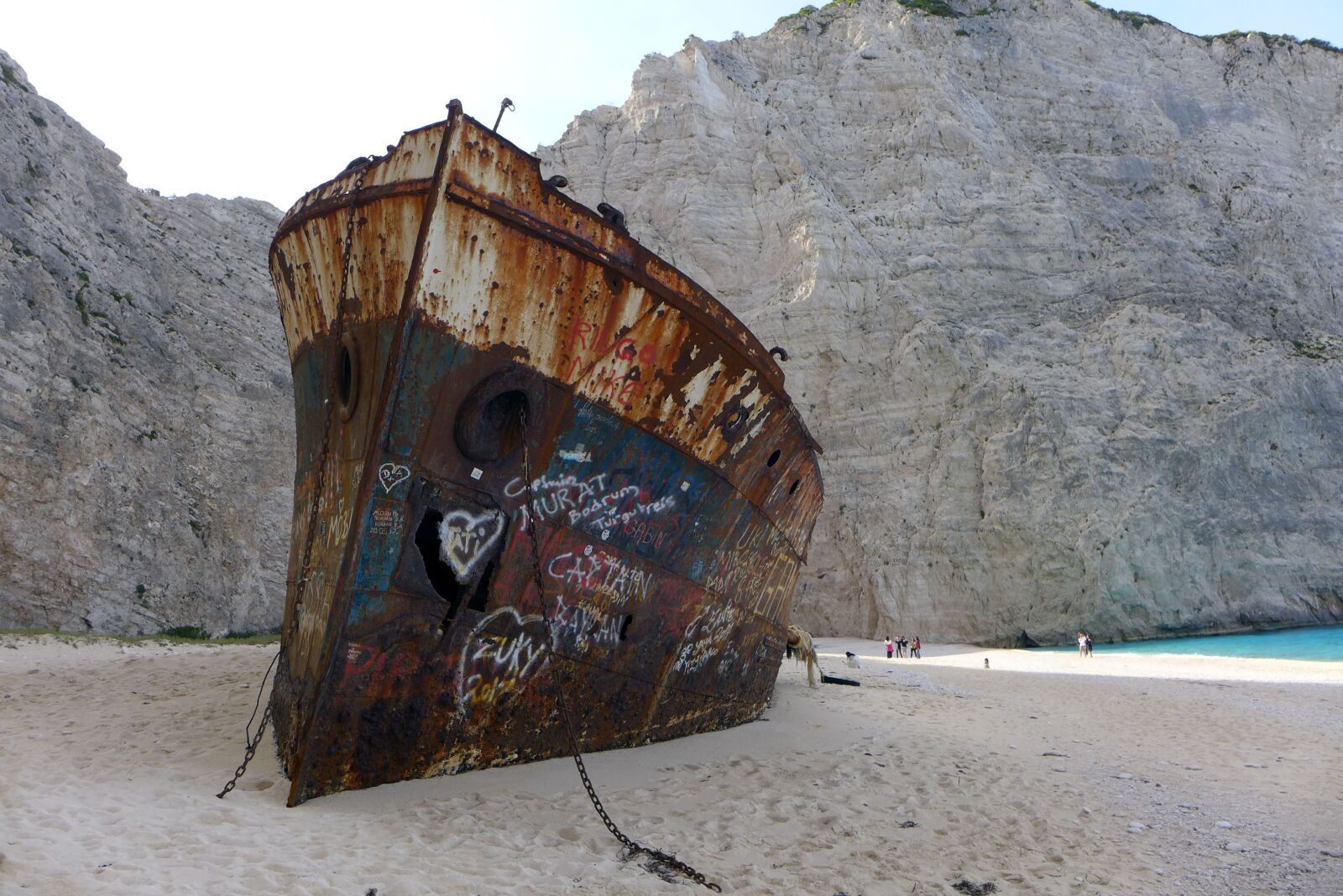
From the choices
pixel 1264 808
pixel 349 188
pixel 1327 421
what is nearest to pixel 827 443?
pixel 1327 421

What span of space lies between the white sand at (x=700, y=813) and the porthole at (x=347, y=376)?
1.99 meters

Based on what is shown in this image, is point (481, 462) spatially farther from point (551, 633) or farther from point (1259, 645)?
point (1259, 645)

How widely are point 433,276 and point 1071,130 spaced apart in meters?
38.3

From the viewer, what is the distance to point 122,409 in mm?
19375

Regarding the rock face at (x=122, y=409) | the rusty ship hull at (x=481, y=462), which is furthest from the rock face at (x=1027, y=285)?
the rusty ship hull at (x=481, y=462)

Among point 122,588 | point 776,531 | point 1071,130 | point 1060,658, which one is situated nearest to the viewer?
point 776,531

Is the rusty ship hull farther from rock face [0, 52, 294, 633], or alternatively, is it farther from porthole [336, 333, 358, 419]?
rock face [0, 52, 294, 633]

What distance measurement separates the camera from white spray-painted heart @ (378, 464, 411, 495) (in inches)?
153

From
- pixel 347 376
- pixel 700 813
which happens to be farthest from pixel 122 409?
pixel 700 813

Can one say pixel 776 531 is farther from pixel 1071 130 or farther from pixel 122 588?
pixel 1071 130

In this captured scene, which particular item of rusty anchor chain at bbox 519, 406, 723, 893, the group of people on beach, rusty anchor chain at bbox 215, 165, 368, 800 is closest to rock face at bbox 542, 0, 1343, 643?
the group of people on beach

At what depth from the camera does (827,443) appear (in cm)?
2995

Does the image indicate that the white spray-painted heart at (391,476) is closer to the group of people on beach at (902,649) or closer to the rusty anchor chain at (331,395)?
the rusty anchor chain at (331,395)

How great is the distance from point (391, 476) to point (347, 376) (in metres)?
0.86
